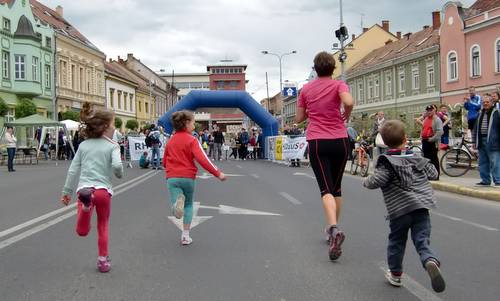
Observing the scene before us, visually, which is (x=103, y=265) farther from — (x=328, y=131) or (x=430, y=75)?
(x=430, y=75)

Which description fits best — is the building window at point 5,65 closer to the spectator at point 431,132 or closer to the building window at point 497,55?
the building window at point 497,55

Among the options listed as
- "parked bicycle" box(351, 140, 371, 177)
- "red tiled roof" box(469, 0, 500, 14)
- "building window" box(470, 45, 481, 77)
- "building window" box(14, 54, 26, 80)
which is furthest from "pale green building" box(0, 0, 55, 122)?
"red tiled roof" box(469, 0, 500, 14)

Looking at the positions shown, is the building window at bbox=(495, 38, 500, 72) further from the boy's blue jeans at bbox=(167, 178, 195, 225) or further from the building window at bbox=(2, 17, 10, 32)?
the boy's blue jeans at bbox=(167, 178, 195, 225)

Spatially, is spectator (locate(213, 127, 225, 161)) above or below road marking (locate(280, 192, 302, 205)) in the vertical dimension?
above

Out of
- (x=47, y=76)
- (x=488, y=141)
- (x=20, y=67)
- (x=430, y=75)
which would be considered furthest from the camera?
(x=47, y=76)

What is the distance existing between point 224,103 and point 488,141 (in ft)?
75.1

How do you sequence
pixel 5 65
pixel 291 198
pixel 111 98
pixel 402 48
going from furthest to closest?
pixel 111 98, pixel 402 48, pixel 5 65, pixel 291 198

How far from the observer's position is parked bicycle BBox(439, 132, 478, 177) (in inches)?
571

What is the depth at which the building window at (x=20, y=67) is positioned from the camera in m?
41.9

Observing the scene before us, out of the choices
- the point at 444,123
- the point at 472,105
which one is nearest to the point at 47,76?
the point at 444,123

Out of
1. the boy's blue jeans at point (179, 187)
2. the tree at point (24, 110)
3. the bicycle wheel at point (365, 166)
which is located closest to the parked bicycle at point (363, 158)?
the bicycle wheel at point (365, 166)

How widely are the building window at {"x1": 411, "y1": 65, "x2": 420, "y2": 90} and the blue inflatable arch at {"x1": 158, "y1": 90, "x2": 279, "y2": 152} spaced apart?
19097 millimetres

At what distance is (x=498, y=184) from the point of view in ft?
39.8

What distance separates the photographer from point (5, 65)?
134 ft
